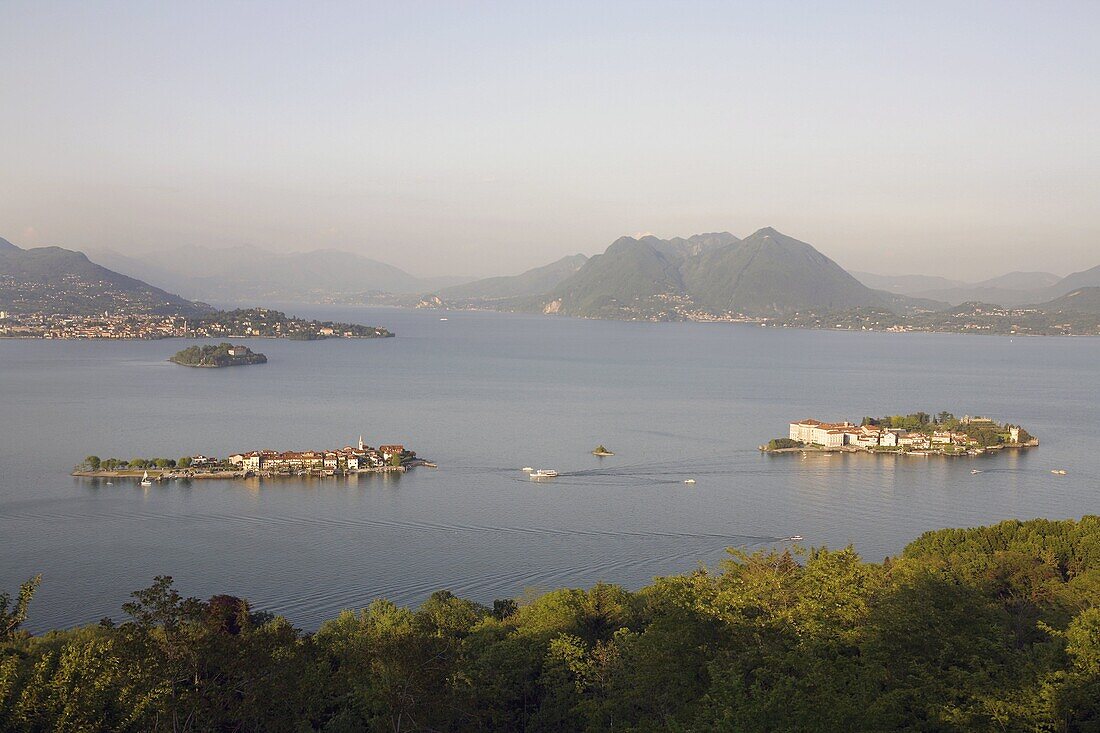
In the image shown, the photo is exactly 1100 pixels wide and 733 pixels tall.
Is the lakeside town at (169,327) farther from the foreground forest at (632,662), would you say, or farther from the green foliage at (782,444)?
the foreground forest at (632,662)

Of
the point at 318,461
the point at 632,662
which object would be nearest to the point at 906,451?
the point at 318,461

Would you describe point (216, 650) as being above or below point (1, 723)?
above

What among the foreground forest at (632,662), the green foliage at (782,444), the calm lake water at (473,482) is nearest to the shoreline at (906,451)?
the green foliage at (782,444)

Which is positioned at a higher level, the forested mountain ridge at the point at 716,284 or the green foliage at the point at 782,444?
the forested mountain ridge at the point at 716,284

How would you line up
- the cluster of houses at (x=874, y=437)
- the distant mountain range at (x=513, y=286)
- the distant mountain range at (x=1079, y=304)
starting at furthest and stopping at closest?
the distant mountain range at (x=513, y=286) < the distant mountain range at (x=1079, y=304) < the cluster of houses at (x=874, y=437)

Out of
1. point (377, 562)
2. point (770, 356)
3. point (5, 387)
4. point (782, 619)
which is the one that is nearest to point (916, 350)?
point (770, 356)

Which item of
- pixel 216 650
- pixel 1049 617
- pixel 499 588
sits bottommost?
pixel 499 588

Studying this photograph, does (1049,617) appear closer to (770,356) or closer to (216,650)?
(216,650)
